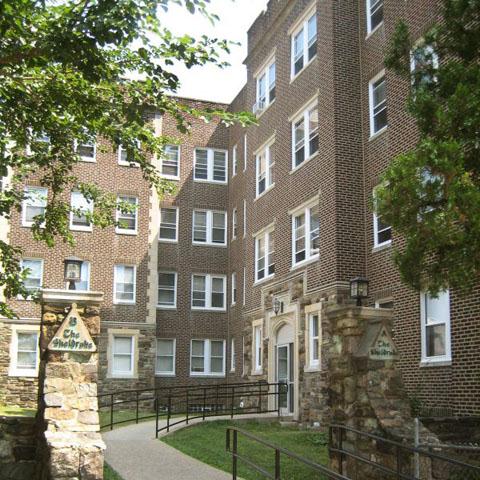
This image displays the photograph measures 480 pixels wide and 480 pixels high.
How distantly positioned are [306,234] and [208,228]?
448 inches

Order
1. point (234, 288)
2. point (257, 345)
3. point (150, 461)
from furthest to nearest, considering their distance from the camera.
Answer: point (234, 288), point (257, 345), point (150, 461)

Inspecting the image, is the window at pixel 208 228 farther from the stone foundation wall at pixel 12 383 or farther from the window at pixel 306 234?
the window at pixel 306 234

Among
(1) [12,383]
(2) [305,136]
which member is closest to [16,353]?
(1) [12,383]

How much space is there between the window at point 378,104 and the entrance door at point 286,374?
711 centimetres

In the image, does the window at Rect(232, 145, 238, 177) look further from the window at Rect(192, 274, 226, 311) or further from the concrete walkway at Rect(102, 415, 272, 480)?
the concrete walkway at Rect(102, 415, 272, 480)

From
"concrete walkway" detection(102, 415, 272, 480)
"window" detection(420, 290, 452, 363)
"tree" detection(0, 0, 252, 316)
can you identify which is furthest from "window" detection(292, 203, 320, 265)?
"tree" detection(0, 0, 252, 316)

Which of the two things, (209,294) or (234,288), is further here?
(209,294)

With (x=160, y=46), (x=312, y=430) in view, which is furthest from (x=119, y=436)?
(x=160, y=46)

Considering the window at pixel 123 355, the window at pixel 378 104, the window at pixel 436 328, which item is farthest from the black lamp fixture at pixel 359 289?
the window at pixel 123 355

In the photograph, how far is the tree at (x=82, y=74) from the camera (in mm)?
7820

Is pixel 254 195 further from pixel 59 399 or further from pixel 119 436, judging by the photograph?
pixel 59 399

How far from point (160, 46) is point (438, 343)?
922cm

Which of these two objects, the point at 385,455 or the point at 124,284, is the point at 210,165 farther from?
the point at 385,455

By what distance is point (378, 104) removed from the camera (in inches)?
760
